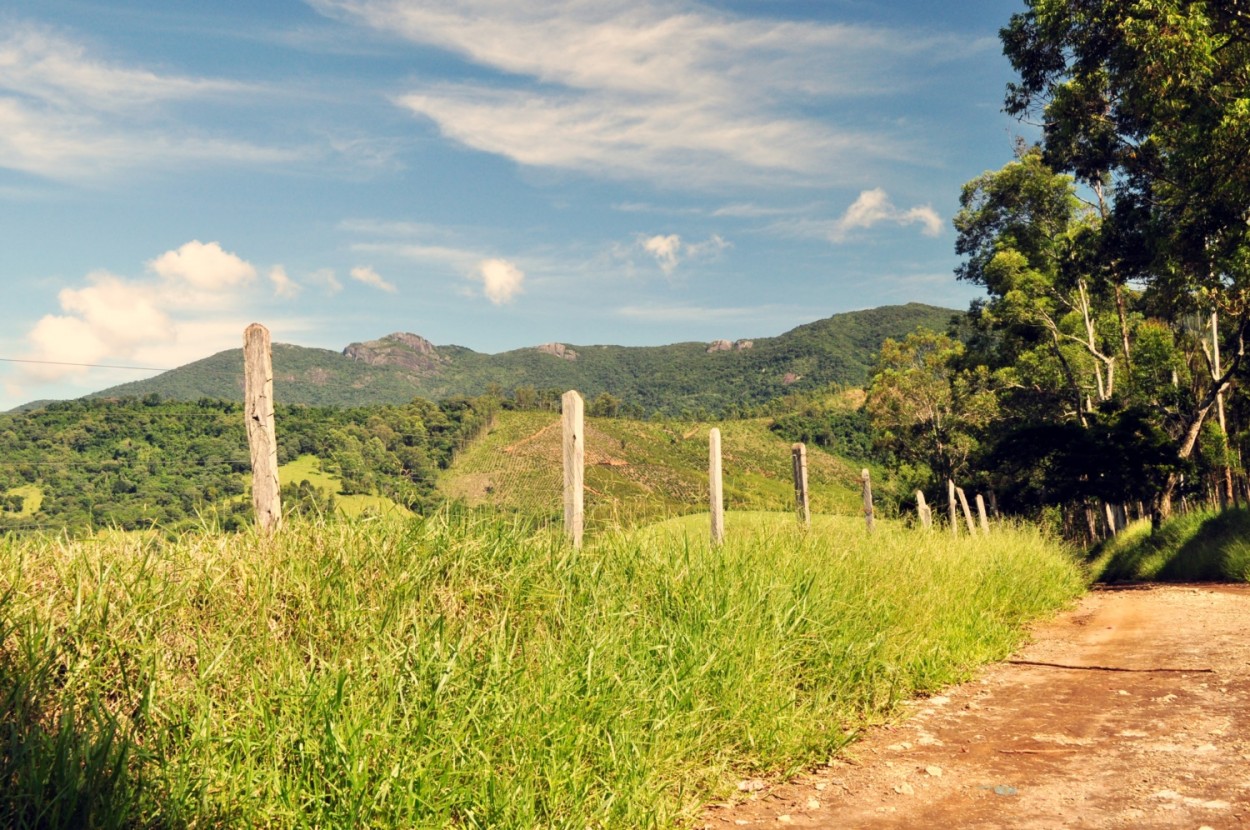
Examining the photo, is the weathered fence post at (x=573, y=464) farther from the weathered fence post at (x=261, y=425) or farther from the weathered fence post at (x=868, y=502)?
the weathered fence post at (x=868, y=502)

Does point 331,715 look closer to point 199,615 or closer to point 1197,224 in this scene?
point 199,615

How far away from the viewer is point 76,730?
324cm

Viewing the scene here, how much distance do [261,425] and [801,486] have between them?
20.8ft

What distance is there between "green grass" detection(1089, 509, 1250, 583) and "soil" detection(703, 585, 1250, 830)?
769cm

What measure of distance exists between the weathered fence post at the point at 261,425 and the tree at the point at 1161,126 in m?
14.0

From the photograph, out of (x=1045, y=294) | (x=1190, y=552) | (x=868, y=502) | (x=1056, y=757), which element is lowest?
(x=1190, y=552)

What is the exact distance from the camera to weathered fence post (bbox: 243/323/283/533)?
5.39 m

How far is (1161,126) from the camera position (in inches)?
617

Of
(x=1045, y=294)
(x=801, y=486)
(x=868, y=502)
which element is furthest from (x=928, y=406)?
(x=801, y=486)

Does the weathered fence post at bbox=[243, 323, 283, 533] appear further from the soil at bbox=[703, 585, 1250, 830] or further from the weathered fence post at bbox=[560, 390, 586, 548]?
the soil at bbox=[703, 585, 1250, 830]

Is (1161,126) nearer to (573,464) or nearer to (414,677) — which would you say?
(573,464)

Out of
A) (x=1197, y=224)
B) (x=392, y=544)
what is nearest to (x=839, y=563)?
(x=392, y=544)

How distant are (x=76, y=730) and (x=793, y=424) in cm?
11944

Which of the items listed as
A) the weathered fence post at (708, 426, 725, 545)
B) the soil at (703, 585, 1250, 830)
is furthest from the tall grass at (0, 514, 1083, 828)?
the weathered fence post at (708, 426, 725, 545)
